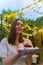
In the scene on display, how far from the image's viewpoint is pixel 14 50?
1.12 m

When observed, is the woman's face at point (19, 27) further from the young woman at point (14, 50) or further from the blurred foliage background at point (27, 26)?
the blurred foliage background at point (27, 26)

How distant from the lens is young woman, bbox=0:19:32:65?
1.07m

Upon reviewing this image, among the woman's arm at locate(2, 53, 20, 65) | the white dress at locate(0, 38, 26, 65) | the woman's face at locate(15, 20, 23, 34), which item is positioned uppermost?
the woman's face at locate(15, 20, 23, 34)

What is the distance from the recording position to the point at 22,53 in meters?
1.03

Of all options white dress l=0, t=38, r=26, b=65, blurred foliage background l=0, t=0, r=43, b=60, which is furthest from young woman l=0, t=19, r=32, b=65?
blurred foliage background l=0, t=0, r=43, b=60

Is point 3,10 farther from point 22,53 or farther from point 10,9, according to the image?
point 22,53

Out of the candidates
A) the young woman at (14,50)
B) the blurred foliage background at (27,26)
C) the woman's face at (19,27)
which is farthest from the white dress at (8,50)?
the blurred foliage background at (27,26)

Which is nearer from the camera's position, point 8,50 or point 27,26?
point 8,50

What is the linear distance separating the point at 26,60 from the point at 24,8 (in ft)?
3.66

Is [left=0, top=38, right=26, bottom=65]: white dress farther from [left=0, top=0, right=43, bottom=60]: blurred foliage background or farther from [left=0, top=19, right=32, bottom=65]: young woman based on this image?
[left=0, top=0, right=43, bottom=60]: blurred foliage background

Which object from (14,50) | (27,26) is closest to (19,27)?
(14,50)

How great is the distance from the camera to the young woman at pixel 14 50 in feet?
3.50

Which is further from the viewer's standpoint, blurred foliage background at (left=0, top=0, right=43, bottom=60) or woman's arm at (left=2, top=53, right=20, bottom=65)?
blurred foliage background at (left=0, top=0, right=43, bottom=60)

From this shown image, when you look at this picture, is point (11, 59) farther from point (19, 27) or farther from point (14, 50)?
point (19, 27)
